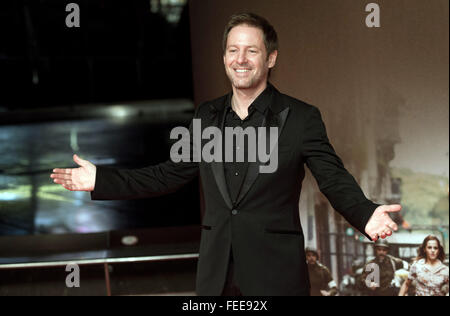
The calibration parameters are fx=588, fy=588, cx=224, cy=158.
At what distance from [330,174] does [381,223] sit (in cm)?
20

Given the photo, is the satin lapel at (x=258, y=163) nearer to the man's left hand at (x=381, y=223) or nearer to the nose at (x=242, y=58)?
the nose at (x=242, y=58)

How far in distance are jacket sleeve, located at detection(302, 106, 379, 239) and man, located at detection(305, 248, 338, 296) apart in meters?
1.62

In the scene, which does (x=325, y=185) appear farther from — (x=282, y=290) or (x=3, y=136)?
(x=3, y=136)

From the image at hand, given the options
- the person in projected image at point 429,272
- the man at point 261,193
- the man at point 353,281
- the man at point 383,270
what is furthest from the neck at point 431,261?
the man at point 261,193

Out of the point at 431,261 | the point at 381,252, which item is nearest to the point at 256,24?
the point at 381,252

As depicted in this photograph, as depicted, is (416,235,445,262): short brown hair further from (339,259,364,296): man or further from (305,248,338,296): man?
(305,248,338,296): man

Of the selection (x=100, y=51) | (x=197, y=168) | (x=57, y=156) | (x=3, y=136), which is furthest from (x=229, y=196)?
(x=100, y=51)

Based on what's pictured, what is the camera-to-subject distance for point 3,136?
12.1 metres

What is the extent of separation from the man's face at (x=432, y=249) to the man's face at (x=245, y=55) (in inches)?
75.1

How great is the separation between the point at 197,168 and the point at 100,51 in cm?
1515

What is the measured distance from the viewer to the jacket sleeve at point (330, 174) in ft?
5.47

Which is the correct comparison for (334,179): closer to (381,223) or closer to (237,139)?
(381,223)

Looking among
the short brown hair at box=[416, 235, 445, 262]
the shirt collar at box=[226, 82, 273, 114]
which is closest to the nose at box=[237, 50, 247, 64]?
the shirt collar at box=[226, 82, 273, 114]

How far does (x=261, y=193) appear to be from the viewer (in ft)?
5.55
